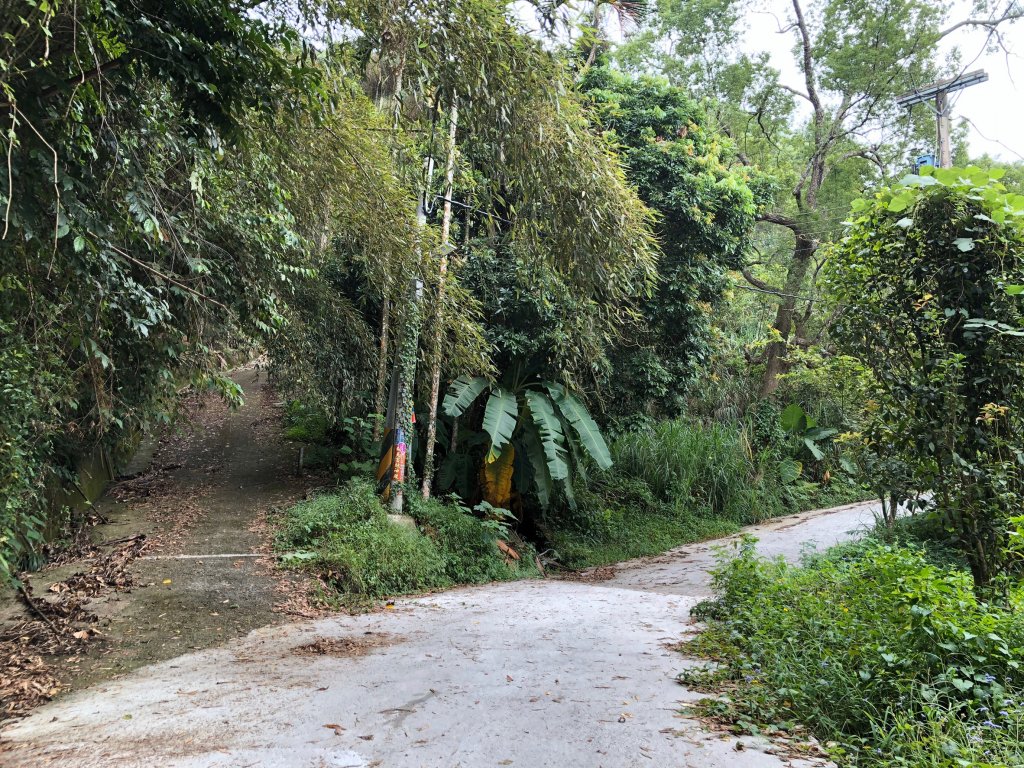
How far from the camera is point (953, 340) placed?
455cm

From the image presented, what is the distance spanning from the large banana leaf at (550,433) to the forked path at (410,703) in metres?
4.13

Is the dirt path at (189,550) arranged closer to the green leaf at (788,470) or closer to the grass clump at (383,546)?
the grass clump at (383,546)

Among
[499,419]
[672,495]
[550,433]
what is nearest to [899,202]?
[499,419]

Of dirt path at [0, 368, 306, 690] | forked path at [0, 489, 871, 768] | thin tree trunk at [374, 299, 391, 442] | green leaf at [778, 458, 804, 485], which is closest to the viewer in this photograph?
forked path at [0, 489, 871, 768]

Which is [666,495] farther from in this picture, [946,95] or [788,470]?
[946,95]

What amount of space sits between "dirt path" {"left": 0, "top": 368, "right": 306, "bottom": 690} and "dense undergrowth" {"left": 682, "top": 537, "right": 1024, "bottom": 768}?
4469mm

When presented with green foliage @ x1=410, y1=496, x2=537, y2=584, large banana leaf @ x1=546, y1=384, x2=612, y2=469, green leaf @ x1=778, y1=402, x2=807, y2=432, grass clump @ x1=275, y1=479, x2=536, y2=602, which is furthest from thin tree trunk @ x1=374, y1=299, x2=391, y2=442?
green leaf @ x1=778, y1=402, x2=807, y2=432

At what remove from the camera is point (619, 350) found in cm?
1326

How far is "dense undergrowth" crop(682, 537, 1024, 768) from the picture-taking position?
290cm

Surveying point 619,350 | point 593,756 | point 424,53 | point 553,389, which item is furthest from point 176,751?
point 619,350

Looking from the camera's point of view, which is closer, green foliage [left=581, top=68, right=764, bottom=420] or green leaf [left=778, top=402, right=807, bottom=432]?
green foliage [left=581, top=68, right=764, bottom=420]

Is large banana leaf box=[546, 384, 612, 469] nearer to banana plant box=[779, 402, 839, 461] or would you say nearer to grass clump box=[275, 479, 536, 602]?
grass clump box=[275, 479, 536, 602]

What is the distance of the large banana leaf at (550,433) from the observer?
10930mm

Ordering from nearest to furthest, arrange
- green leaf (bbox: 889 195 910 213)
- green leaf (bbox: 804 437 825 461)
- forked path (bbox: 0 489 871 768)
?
forked path (bbox: 0 489 871 768) < green leaf (bbox: 889 195 910 213) < green leaf (bbox: 804 437 825 461)
